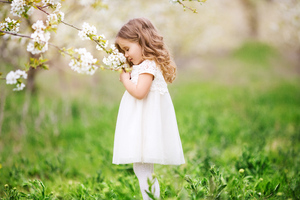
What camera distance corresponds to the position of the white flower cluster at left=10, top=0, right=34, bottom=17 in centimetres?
196

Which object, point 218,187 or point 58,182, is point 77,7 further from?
point 218,187

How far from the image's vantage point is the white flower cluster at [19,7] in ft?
6.43

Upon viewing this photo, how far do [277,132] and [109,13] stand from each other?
4137 millimetres

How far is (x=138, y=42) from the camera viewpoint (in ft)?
7.56

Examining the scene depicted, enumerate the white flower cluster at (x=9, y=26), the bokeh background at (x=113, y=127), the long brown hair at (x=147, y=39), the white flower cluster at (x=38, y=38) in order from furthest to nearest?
the bokeh background at (x=113, y=127) → the long brown hair at (x=147, y=39) → the white flower cluster at (x=9, y=26) → the white flower cluster at (x=38, y=38)

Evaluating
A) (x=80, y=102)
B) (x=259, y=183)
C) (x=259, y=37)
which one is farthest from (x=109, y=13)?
(x=259, y=37)

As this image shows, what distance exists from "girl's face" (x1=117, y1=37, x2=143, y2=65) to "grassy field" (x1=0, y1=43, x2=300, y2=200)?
1018 millimetres

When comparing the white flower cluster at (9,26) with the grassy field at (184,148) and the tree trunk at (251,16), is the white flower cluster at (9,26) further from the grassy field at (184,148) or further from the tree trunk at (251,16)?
the tree trunk at (251,16)

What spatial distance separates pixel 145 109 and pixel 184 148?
213cm

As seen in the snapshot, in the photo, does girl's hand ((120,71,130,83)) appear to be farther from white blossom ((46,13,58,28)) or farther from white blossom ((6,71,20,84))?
white blossom ((6,71,20,84))

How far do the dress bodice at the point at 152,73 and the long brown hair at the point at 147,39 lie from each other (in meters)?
0.05

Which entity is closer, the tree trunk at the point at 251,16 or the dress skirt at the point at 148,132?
the dress skirt at the point at 148,132

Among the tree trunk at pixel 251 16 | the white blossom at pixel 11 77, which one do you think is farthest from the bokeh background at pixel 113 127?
the tree trunk at pixel 251 16


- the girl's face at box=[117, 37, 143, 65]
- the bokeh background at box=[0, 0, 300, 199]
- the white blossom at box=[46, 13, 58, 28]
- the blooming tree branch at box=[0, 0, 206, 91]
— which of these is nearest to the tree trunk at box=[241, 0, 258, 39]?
Answer: the bokeh background at box=[0, 0, 300, 199]
